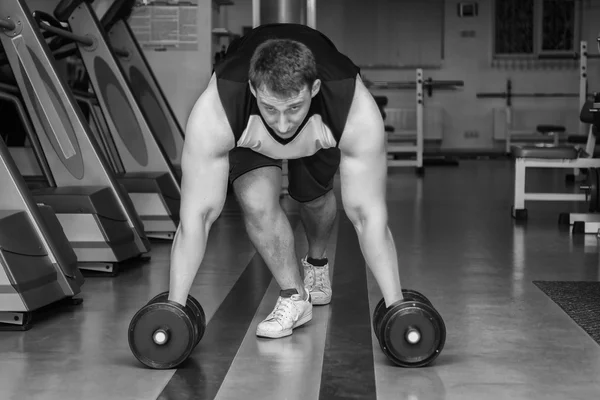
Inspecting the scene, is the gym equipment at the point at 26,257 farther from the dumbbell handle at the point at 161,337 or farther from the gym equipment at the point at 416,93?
the gym equipment at the point at 416,93

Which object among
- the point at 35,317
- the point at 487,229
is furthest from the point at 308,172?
the point at 487,229

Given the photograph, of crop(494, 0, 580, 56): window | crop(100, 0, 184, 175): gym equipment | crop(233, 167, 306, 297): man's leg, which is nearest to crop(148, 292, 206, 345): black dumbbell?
crop(233, 167, 306, 297): man's leg

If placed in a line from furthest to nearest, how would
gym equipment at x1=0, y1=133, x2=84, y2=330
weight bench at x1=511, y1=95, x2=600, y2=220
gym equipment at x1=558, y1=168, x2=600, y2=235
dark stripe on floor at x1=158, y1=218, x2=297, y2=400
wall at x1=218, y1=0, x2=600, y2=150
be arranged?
wall at x1=218, y1=0, x2=600, y2=150 → weight bench at x1=511, y1=95, x2=600, y2=220 → gym equipment at x1=558, y1=168, x2=600, y2=235 → gym equipment at x1=0, y1=133, x2=84, y2=330 → dark stripe on floor at x1=158, y1=218, x2=297, y2=400

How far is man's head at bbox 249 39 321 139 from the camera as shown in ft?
7.49

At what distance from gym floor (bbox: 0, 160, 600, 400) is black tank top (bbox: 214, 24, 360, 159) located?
66cm

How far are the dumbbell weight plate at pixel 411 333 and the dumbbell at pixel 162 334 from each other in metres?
0.57

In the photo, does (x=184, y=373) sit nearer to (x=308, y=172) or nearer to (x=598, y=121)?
(x=308, y=172)

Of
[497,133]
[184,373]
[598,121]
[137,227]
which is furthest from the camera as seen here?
[497,133]

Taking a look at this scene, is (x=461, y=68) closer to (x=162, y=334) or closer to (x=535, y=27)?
(x=535, y=27)

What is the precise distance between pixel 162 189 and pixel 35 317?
195cm

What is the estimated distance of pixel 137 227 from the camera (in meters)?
4.40

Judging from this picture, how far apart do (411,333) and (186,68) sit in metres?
5.16

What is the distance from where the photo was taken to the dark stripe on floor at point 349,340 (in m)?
2.38

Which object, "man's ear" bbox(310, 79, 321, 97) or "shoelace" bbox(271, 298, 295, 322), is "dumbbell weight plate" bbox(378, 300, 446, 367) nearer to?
"shoelace" bbox(271, 298, 295, 322)
